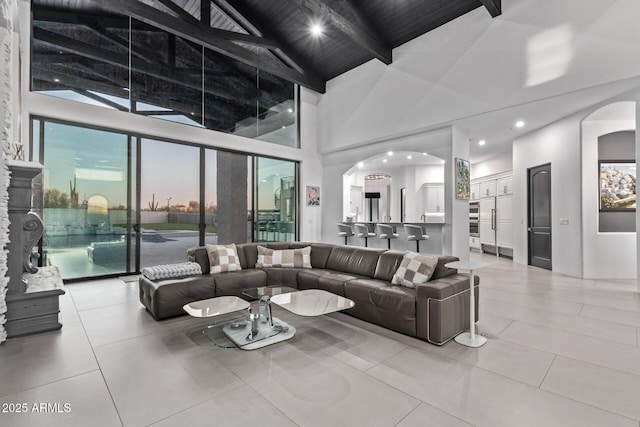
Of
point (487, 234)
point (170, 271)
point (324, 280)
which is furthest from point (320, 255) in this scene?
point (487, 234)

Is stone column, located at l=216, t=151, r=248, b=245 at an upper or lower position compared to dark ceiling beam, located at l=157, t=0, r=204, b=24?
lower

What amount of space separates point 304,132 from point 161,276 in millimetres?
6021

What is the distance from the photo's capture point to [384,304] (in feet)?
10.3

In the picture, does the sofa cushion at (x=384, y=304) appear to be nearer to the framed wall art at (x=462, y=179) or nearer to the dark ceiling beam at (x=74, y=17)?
the framed wall art at (x=462, y=179)

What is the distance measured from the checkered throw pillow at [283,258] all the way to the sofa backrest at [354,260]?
0.40 metres

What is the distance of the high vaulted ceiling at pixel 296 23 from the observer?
17.1 feet

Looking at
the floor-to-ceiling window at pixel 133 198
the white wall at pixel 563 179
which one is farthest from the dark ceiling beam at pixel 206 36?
the white wall at pixel 563 179

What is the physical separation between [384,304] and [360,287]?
38 cm

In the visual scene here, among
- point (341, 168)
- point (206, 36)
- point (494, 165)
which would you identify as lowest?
point (341, 168)

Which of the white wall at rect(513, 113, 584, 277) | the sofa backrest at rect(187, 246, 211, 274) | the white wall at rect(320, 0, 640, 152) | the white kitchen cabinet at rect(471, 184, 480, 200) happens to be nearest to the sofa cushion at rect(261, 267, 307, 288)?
the sofa backrest at rect(187, 246, 211, 274)

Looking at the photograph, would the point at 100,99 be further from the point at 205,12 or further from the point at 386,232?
the point at 386,232

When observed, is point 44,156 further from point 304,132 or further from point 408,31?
point 408,31

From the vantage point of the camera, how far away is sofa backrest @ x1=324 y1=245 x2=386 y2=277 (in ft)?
13.4

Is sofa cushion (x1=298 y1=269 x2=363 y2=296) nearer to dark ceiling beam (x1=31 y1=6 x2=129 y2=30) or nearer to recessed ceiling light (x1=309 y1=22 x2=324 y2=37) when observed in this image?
recessed ceiling light (x1=309 y1=22 x2=324 y2=37)
